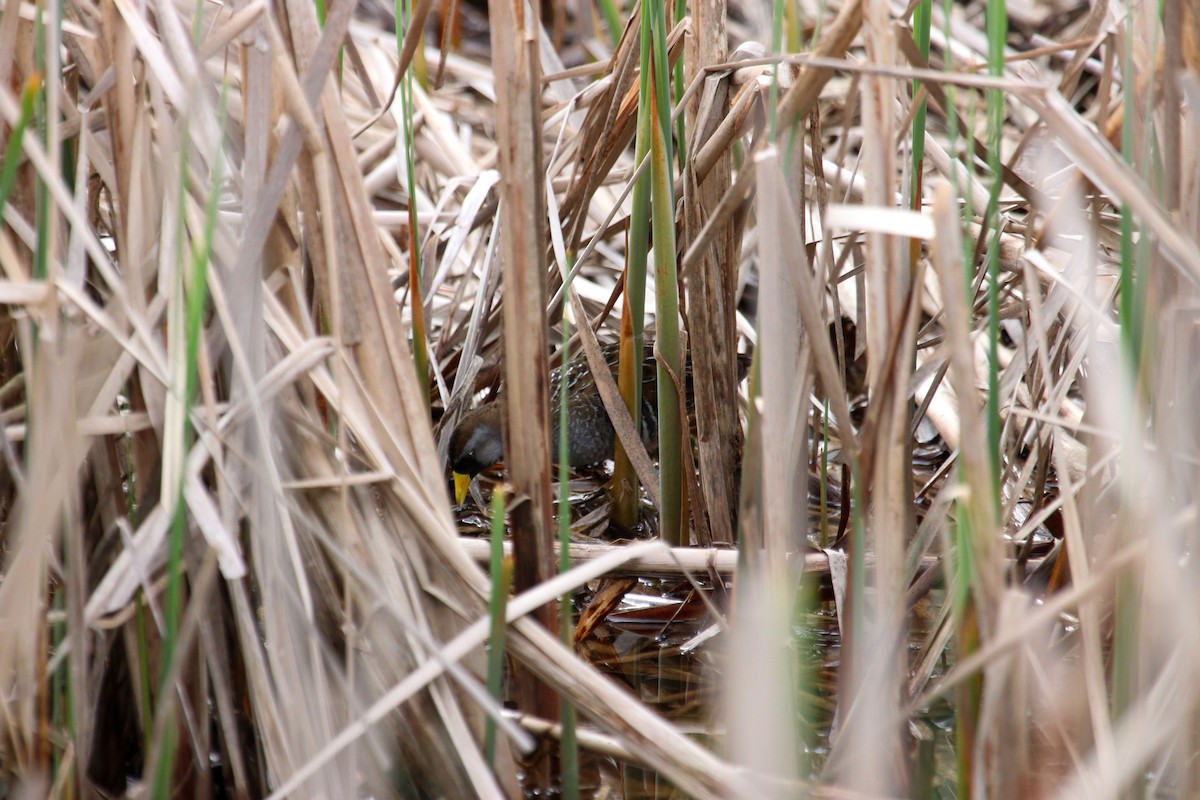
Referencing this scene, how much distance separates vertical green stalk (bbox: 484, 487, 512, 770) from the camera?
38.4 inches

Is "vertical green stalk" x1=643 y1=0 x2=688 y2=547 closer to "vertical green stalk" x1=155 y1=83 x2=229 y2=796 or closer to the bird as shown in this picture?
the bird

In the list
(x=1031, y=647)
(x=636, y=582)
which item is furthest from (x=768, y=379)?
(x=636, y=582)

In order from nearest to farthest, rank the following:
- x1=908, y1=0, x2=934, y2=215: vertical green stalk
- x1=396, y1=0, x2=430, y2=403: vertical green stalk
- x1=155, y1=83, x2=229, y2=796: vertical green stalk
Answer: x1=155, y1=83, x2=229, y2=796: vertical green stalk → x1=908, y1=0, x2=934, y2=215: vertical green stalk → x1=396, y1=0, x2=430, y2=403: vertical green stalk

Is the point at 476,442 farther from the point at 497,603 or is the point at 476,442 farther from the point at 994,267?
the point at 994,267

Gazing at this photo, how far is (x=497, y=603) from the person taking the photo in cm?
103

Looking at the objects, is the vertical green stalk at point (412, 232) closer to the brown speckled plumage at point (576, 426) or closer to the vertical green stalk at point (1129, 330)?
the brown speckled plumage at point (576, 426)

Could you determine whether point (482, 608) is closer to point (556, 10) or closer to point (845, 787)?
point (845, 787)

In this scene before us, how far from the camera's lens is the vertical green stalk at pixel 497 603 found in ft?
3.20

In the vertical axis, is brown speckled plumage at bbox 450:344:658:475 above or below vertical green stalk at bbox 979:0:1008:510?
below

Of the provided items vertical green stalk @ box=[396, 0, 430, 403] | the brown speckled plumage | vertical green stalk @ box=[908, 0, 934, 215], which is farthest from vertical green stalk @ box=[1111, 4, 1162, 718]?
the brown speckled plumage

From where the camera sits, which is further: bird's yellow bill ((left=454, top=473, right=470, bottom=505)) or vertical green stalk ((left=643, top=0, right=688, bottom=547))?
bird's yellow bill ((left=454, top=473, right=470, bottom=505))

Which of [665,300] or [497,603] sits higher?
[665,300]

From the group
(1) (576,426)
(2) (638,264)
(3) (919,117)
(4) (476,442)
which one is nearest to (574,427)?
(1) (576,426)

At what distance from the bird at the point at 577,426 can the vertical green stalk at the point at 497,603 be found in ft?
2.74
